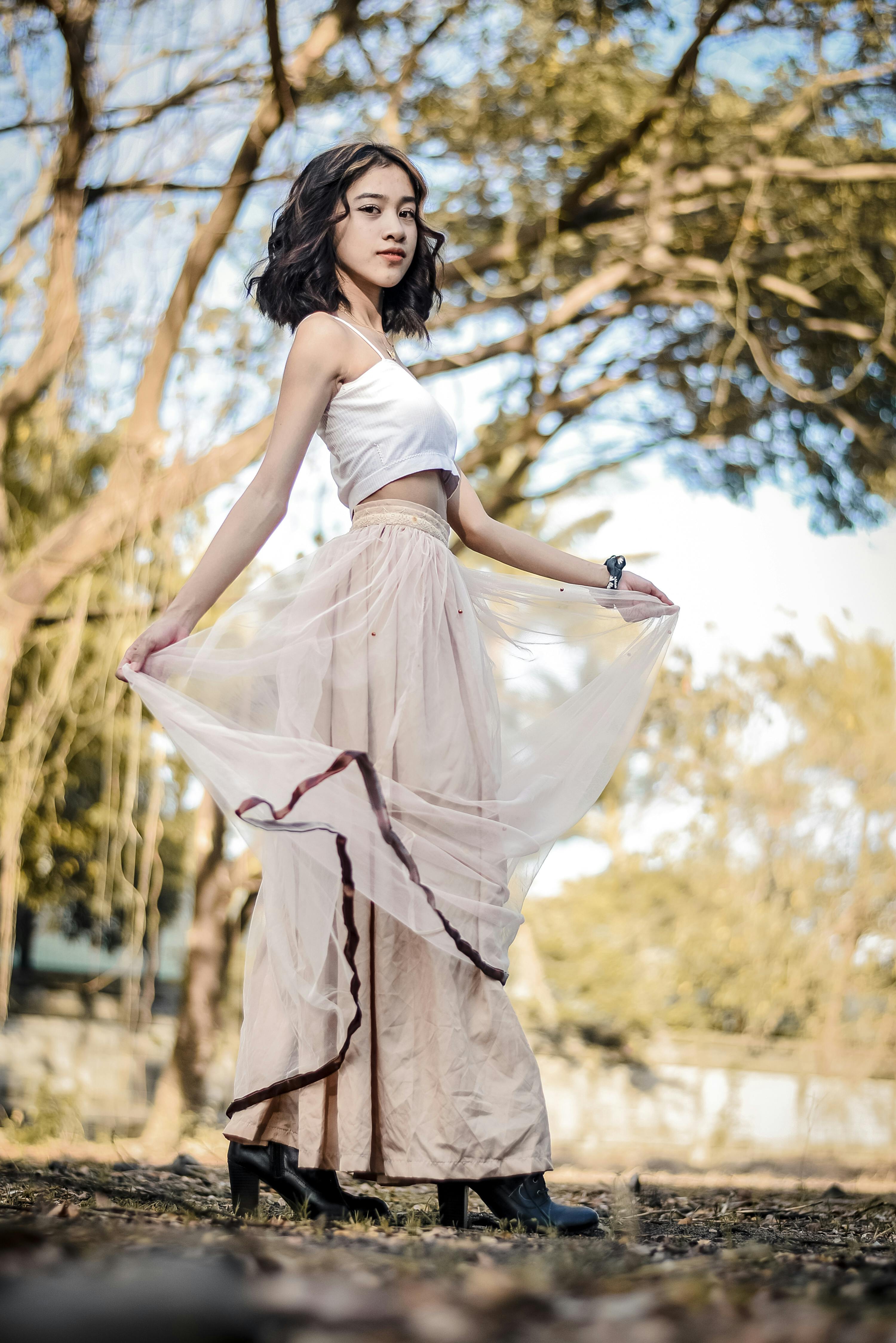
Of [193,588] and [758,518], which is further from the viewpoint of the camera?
[758,518]

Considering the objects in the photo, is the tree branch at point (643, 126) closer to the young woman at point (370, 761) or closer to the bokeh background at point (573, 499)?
the bokeh background at point (573, 499)

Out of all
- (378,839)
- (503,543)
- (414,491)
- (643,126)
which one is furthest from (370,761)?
(643,126)

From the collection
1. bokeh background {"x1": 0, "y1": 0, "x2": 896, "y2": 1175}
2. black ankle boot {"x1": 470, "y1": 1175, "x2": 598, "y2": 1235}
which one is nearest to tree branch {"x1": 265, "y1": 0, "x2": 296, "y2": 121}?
bokeh background {"x1": 0, "y1": 0, "x2": 896, "y2": 1175}

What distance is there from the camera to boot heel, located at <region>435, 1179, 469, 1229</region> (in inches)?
66.1

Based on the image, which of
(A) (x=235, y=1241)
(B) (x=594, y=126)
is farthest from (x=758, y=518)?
(A) (x=235, y=1241)

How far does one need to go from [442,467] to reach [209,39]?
3.60 meters

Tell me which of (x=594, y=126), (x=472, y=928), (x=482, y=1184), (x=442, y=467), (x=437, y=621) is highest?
(x=594, y=126)

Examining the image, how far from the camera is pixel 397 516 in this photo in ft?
6.38

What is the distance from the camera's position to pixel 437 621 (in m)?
1.92

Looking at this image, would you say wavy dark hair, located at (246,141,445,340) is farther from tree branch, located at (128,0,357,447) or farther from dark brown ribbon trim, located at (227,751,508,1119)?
tree branch, located at (128,0,357,447)

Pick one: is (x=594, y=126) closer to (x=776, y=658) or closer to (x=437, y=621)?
(x=776, y=658)

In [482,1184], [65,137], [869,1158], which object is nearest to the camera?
[482,1184]

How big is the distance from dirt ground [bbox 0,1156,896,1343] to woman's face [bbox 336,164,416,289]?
5.18 feet

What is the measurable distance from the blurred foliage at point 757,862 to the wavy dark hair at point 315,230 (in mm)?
5463
